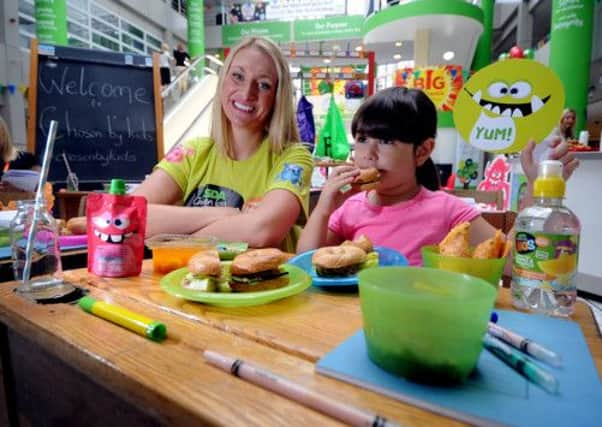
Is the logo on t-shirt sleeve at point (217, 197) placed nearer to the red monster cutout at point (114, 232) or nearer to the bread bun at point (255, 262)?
the red monster cutout at point (114, 232)

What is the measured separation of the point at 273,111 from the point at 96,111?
7.36ft

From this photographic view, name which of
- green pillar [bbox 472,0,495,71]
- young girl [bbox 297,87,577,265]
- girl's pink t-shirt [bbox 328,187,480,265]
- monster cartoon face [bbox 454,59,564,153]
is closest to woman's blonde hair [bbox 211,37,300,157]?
young girl [bbox 297,87,577,265]

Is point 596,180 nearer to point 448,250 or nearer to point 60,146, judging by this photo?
point 448,250

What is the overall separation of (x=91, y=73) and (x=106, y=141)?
567mm

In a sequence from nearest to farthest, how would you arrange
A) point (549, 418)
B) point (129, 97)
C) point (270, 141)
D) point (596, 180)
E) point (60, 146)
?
point (549, 418) → point (270, 141) → point (60, 146) → point (129, 97) → point (596, 180)

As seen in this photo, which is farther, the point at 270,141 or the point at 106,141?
the point at 106,141

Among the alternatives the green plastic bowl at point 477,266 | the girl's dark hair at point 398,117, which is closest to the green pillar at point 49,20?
the girl's dark hair at point 398,117

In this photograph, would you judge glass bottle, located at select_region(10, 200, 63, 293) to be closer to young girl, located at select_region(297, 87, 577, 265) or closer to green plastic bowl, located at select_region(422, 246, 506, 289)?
young girl, located at select_region(297, 87, 577, 265)

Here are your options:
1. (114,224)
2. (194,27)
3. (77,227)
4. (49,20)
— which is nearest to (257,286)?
(114,224)

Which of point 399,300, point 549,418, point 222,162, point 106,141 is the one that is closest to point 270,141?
point 222,162

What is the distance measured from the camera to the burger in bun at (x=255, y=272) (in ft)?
2.55

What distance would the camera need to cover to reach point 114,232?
0.93 meters

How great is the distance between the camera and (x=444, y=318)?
0.45 metres

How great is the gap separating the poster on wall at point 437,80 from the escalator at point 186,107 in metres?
3.82
